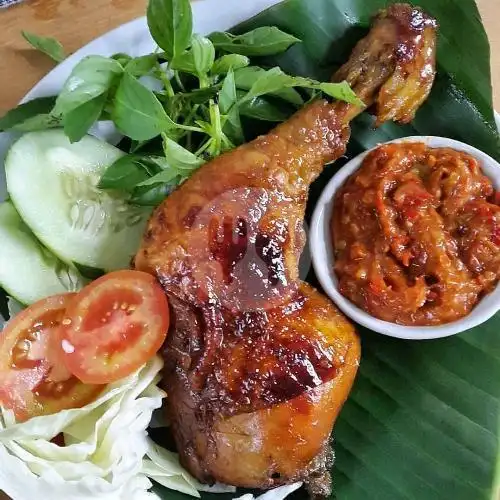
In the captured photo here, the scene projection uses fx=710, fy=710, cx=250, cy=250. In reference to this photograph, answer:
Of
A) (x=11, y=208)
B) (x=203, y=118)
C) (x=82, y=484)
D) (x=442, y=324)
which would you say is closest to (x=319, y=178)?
(x=203, y=118)

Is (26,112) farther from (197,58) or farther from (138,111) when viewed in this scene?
(197,58)

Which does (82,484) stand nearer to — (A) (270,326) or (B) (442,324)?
(A) (270,326)

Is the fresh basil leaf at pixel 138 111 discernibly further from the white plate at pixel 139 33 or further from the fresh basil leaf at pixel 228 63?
the white plate at pixel 139 33

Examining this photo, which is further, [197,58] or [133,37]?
[133,37]

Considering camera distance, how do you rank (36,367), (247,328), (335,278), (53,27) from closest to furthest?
(247,328) < (36,367) < (335,278) < (53,27)

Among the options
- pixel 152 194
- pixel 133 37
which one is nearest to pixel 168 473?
pixel 152 194

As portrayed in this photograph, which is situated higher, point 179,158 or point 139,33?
point 139,33

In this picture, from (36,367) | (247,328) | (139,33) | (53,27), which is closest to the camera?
(247,328)
